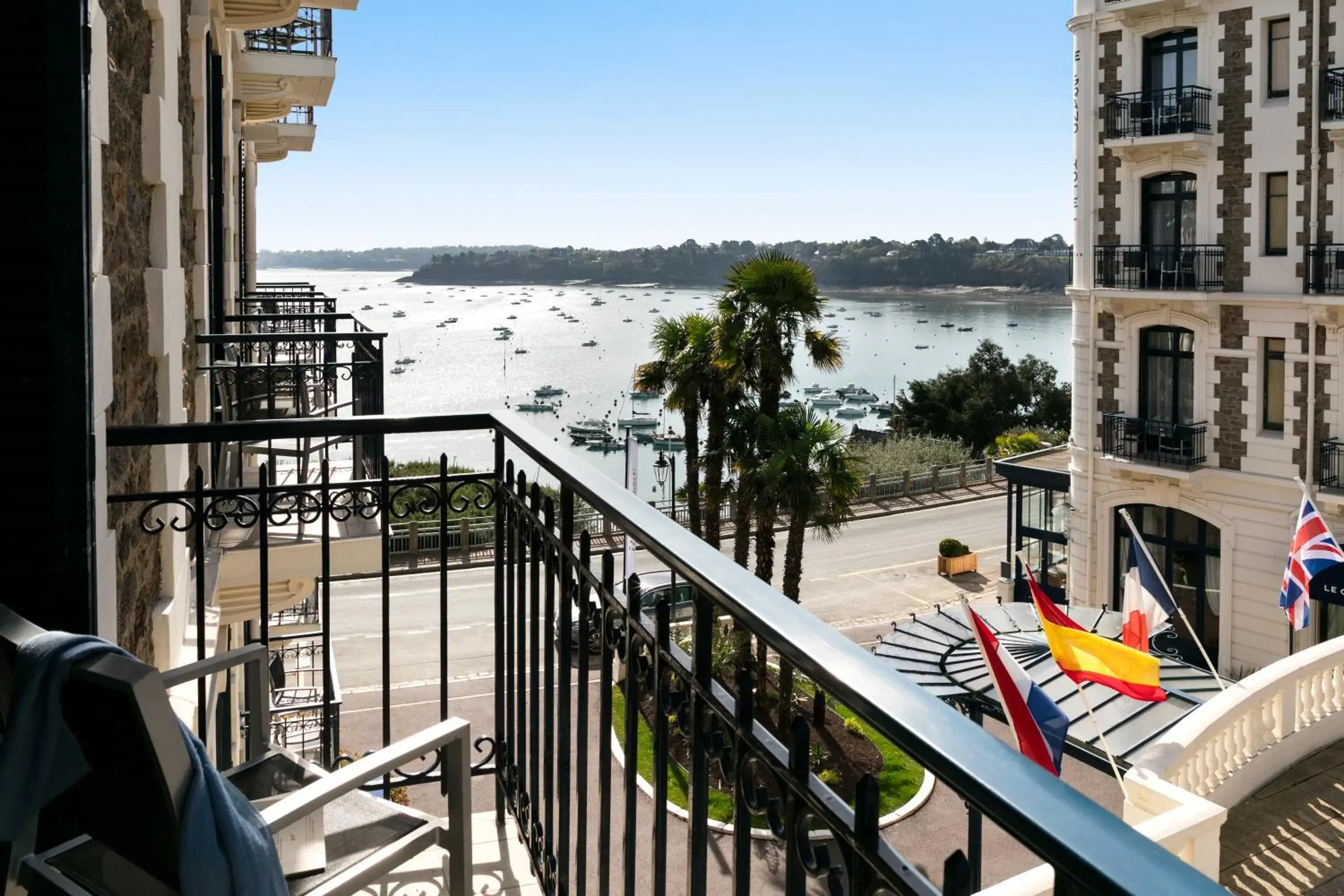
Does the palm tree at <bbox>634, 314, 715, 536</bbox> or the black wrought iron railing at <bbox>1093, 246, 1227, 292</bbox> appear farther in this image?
the palm tree at <bbox>634, 314, 715, 536</bbox>

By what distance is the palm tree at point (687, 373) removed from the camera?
20031 millimetres

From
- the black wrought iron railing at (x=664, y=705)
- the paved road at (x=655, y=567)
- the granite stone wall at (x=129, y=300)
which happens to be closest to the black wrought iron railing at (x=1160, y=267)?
the paved road at (x=655, y=567)

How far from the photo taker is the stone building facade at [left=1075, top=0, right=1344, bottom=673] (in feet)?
60.1

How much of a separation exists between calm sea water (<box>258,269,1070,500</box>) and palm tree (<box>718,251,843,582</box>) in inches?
27.6

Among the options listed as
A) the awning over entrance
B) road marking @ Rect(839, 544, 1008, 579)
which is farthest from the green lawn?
road marking @ Rect(839, 544, 1008, 579)

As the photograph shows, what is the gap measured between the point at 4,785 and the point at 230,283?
10079mm

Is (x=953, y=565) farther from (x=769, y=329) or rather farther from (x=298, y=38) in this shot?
(x=298, y=38)

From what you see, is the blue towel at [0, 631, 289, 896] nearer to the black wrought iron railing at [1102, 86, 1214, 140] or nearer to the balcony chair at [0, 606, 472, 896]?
the balcony chair at [0, 606, 472, 896]

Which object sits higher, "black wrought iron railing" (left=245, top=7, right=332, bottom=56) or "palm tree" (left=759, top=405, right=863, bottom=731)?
"black wrought iron railing" (left=245, top=7, right=332, bottom=56)

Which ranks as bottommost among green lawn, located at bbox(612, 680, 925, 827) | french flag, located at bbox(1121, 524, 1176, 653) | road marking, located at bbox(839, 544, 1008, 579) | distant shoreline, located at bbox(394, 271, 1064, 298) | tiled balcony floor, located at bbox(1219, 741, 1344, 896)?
green lawn, located at bbox(612, 680, 925, 827)

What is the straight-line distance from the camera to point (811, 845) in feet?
4.32

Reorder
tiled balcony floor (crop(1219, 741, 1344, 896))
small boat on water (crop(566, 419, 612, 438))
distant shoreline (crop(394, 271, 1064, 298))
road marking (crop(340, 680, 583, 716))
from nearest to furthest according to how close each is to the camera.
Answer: tiled balcony floor (crop(1219, 741, 1344, 896)), road marking (crop(340, 680, 583, 716)), small boat on water (crop(566, 419, 612, 438)), distant shoreline (crop(394, 271, 1064, 298))

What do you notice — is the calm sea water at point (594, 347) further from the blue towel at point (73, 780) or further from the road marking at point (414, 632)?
the blue towel at point (73, 780)

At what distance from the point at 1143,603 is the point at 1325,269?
9205mm
